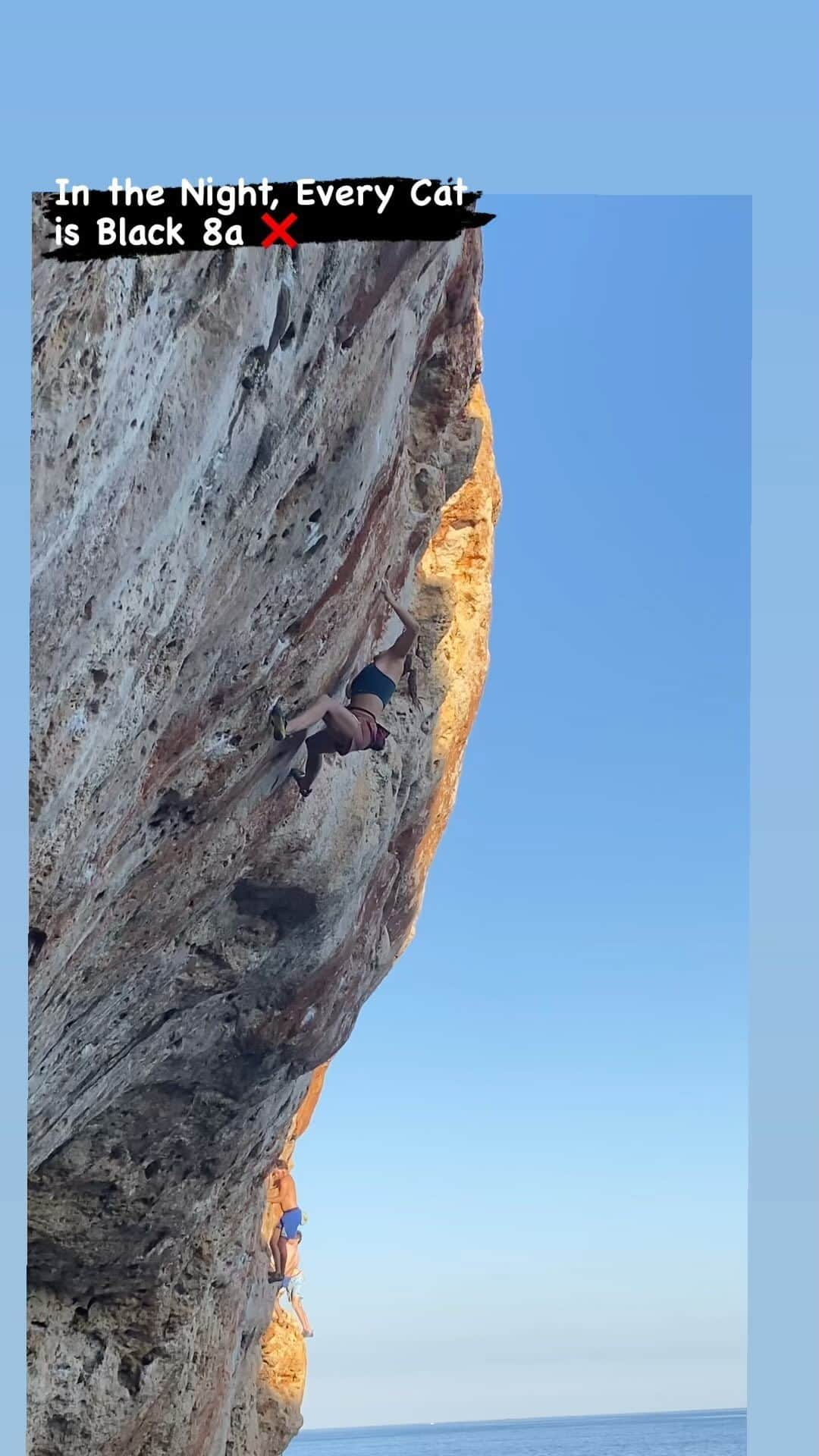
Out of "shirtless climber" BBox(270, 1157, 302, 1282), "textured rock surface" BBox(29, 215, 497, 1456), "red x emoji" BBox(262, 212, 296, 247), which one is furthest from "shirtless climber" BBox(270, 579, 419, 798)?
"shirtless climber" BBox(270, 1157, 302, 1282)

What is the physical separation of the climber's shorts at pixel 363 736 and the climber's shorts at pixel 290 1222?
205 inches

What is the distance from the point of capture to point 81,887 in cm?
512

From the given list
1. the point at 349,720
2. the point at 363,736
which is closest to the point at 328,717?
the point at 349,720

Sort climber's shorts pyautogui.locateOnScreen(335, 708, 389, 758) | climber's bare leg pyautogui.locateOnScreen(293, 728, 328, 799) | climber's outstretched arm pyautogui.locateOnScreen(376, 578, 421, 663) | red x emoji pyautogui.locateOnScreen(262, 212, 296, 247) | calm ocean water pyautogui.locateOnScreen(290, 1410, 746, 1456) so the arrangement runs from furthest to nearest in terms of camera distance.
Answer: calm ocean water pyautogui.locateOnScreen(290, 1410, 746, 1456), climber's outstretched arm pyautogui.locateOnScreen(376, 578, 421, 663), climber's shorts pyautogui.locateOnScreen(335, 708, 389, 758), climber's bare leg pyautogui.locateOnScreen(293, 728, 328, 799), red x emoji pyautogui.locateOnScreen(262, 212, 296, 247)

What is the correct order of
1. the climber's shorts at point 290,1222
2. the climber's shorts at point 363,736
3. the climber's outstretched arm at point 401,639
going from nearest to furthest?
the climber's shorts at point 363,736 < the climber's outstretched arm at point 401,639 < the climber's shorts at point 290,1222

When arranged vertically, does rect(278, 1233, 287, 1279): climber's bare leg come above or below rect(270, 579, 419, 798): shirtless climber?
below

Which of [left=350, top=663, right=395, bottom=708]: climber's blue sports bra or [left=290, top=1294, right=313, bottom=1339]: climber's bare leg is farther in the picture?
[left=290, top=1294, right=313, bottom=1339]: climber's bare leg

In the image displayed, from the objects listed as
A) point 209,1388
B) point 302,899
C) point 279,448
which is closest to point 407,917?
point 302,899

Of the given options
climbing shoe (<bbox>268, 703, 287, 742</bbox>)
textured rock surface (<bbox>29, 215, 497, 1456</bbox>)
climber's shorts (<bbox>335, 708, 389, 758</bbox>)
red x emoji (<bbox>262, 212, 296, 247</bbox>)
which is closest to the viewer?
textured rock surface (<bbox>29, 215, 497, 1456</bbox>)

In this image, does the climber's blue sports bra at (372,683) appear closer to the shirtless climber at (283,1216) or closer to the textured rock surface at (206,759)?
the textured rock surface at (206,759)

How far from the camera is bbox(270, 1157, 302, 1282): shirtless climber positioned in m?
11.0

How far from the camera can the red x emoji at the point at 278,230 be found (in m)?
4.99

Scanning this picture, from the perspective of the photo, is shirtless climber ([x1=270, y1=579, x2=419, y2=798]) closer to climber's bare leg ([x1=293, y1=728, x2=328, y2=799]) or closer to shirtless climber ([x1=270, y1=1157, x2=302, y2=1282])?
climber's bare leg ([x1=293, y1=728, x2=328, y2=799])

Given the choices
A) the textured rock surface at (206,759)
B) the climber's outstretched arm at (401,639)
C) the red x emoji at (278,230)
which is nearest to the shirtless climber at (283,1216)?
the textured rock surface at (206,759)
